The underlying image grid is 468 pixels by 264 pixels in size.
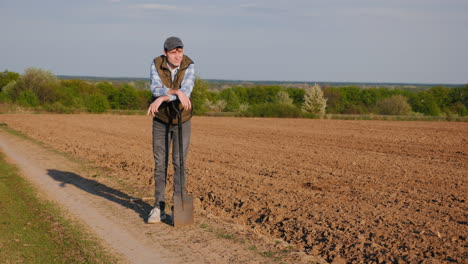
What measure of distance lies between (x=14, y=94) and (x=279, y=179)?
2431 inches

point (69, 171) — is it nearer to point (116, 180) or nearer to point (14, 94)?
point (116, 180)

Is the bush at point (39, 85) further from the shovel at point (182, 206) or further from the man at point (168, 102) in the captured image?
the shovel at point (182, 206)

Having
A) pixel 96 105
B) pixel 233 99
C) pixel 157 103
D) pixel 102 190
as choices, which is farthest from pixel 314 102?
pixel 157 103

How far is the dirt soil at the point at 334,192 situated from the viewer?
659 cm

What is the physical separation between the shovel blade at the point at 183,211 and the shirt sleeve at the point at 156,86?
138 centimetres

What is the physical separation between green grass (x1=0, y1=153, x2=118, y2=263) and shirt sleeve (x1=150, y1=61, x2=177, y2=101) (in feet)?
6.55

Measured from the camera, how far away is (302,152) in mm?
17453

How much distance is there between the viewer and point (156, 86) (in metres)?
6.97

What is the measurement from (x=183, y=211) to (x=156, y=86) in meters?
1.71

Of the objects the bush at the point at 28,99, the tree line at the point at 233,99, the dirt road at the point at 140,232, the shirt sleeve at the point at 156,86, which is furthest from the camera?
the bush at the point at 28,99

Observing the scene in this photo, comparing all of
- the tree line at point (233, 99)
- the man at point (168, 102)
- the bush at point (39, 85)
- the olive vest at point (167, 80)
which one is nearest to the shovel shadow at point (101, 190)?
the man at point (168, 102)

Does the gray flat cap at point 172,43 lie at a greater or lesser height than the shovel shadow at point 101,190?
greater

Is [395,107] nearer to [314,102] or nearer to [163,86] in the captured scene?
[314,102]

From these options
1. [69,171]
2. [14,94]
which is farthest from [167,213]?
[14,94]
